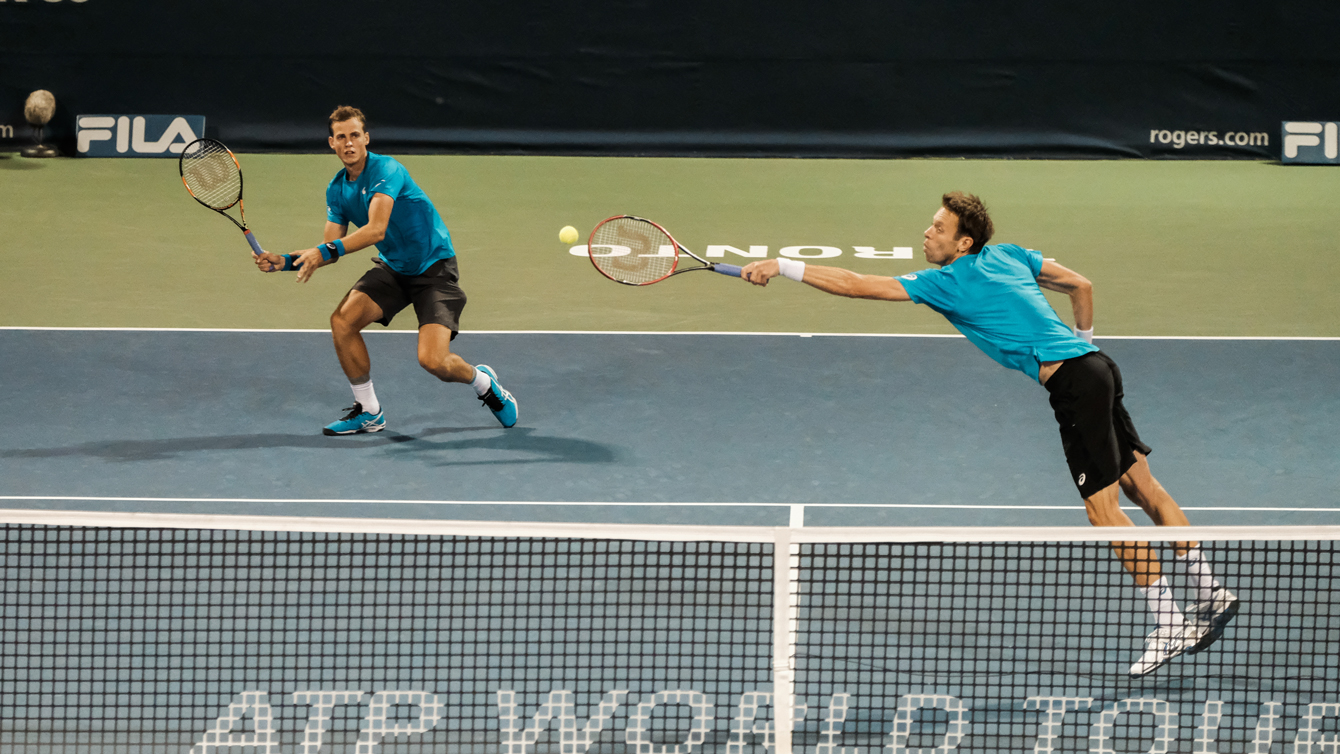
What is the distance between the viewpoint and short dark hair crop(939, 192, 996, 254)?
231 inches

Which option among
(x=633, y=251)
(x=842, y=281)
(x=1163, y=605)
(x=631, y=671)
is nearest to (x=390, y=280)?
(x=633, y=251)

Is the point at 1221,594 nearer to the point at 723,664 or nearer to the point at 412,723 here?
the point at 723,664

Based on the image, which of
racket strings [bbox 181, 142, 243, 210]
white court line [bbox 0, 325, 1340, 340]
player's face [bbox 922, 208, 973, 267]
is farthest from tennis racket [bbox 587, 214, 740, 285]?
racket strings [bbox 181, 142, 243, 210]

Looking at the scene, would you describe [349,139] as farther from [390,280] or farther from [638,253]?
[638,253]

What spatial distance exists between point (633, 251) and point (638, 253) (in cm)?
335

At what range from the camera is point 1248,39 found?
1727 cm

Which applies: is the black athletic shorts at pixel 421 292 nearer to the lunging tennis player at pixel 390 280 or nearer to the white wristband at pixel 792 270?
the lunging tennis player at pixel 390 280

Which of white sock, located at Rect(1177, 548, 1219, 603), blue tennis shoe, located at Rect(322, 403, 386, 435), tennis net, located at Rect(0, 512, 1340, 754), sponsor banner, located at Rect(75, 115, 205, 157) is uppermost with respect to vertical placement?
sponsor banner, located at Rect(75, 115, 205, 157)

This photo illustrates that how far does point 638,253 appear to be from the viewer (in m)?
Answer: 7.91

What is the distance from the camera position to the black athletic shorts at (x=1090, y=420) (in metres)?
5.77

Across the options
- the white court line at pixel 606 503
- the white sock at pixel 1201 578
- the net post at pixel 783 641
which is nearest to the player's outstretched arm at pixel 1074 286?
the white sock at pixel 1201 578

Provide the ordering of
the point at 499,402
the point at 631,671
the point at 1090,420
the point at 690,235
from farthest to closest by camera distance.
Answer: the point at 690,235 → the point at 499,402 → the point at 1090,420 → the point at 631,671

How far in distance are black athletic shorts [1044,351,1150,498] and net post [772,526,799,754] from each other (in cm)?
194

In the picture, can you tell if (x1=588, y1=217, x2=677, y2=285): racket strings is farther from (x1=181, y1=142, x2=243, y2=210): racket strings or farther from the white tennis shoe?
the white tennis shoe
